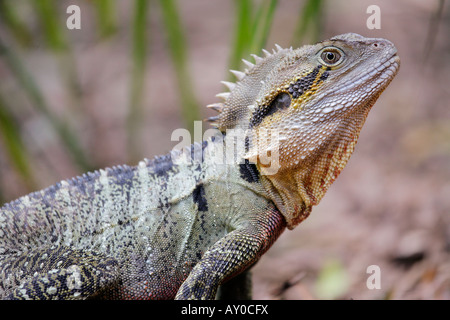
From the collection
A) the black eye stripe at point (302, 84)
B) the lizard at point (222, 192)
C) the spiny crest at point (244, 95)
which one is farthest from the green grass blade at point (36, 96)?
the black eye stripe at point (302, 84)

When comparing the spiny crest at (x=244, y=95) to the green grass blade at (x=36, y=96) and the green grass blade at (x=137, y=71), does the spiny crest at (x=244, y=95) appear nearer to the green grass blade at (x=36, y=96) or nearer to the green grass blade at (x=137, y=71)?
the green grass blade at (x=137, y=71)

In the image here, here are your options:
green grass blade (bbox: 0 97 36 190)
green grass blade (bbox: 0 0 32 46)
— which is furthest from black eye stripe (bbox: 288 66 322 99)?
green grass blade (bbox: 0 0 32 46)

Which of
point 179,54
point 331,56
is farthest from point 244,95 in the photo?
point 179,54

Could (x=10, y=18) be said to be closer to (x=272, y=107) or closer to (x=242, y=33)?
(x=242, y=33)

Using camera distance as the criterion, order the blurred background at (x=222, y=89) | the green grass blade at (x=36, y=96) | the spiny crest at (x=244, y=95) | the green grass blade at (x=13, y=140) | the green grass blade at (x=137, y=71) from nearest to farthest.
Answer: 1. the spiny crest at (x=244, y=95)
2. the blurred background at (x=222, y=89)
3. the green grass blade at (x=137, y=71)
4. the green grass blade at (x=13, y=140)
5. the green grass blade at (x=36, y=96)

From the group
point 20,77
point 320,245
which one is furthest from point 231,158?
point 20,77
